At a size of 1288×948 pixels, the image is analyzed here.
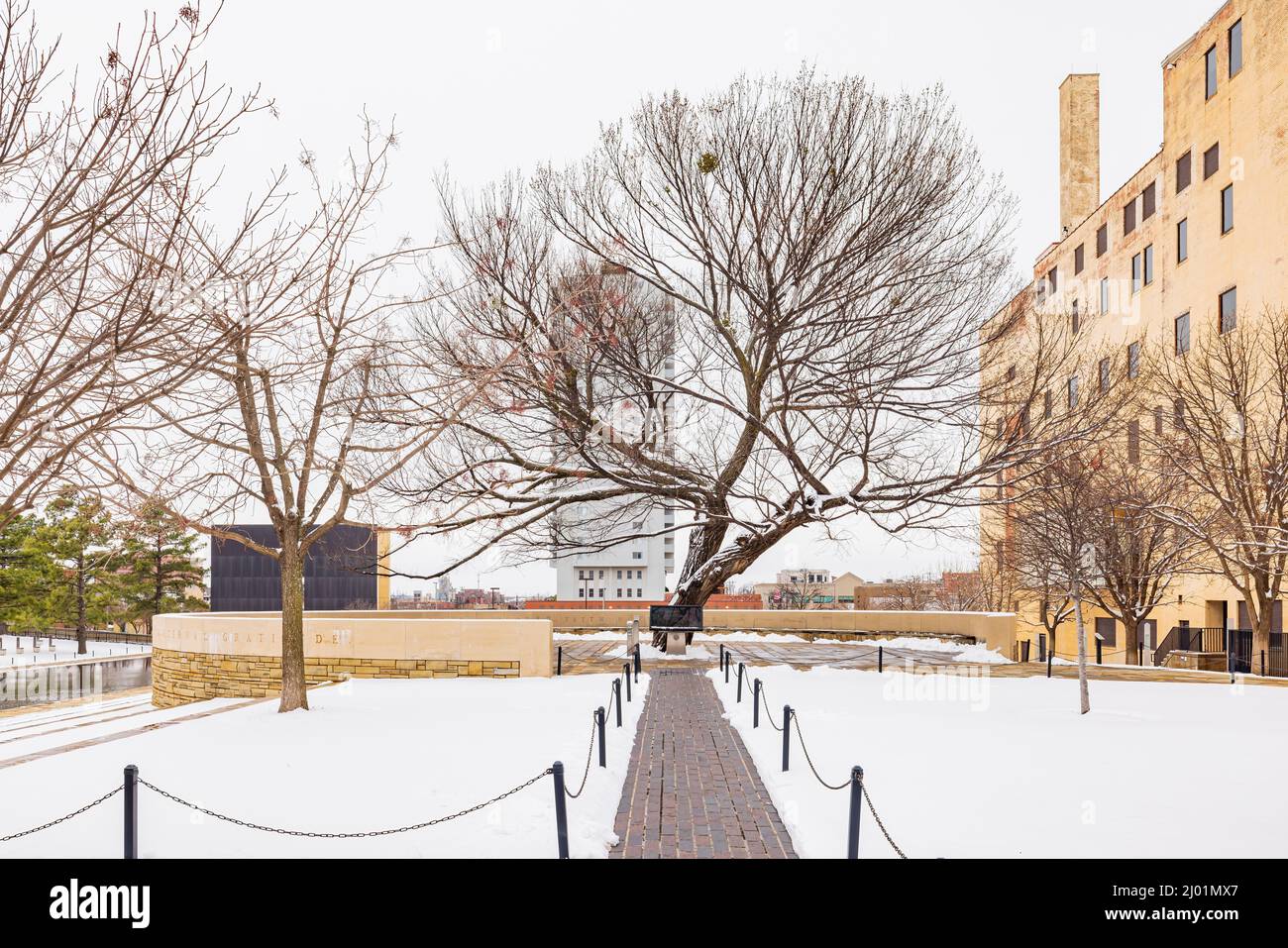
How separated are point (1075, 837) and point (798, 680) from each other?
1069cm

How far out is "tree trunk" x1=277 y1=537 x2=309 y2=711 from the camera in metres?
12.9

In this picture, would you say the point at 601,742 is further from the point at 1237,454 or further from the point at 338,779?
the point at 1237,454

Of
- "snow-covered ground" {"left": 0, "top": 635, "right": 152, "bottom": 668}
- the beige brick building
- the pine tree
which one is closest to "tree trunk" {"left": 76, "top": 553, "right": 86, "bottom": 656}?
"snow-covered ground" {"left": 0, "top": 635, "right": 152, "bottom": 668}

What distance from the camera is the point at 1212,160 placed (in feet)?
98.7

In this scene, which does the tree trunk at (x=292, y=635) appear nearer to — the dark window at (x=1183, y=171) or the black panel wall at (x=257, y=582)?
the dark window at (x=1183, y=171)

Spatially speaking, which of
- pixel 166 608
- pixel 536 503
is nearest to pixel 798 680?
pixel 536 503

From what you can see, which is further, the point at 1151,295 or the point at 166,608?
the point at 166,608

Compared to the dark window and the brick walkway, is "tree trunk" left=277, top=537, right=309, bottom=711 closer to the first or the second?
the brick walkway

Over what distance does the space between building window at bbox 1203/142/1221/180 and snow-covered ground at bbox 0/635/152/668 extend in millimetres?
55701

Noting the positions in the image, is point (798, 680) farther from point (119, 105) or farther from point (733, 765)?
point (119, 105)

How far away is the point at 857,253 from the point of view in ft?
61.6

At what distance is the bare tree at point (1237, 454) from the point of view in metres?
20.0

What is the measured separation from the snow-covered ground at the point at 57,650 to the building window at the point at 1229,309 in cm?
5389

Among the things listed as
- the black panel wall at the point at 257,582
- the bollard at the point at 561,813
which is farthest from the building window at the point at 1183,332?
the black panel wall at the point at 257,582
